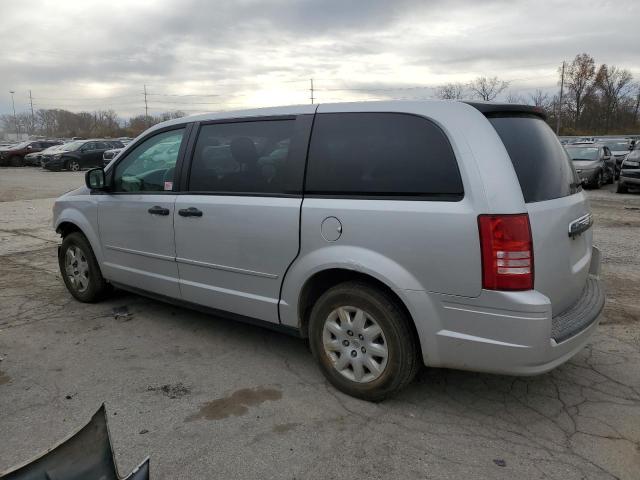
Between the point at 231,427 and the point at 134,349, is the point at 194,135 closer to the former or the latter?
the point at 134,349

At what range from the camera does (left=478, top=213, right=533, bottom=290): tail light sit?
273 centimetres

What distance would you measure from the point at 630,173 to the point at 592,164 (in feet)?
6.38

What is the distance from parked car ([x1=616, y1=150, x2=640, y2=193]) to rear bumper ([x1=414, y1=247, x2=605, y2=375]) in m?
14.6

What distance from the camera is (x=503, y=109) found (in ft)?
10.4

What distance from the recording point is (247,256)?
12.3 ft

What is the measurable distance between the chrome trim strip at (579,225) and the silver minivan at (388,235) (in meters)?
0.01

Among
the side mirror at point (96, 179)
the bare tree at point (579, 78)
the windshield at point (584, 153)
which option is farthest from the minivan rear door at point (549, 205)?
the bare tree at point (579, 78)

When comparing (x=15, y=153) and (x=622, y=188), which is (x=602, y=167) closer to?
(x=622, y=188)

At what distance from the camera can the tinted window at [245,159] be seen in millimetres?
3623

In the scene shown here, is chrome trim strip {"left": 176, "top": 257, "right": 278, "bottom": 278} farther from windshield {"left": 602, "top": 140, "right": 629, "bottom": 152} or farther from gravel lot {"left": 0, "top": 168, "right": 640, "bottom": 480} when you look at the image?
windshield {"left": 602, "top": 140, "right": 629, "bottom": 152}

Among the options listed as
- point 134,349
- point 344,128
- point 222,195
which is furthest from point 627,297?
point 134,349

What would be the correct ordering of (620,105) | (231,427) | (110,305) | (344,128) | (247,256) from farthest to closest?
(620,105)
(110,305)
(247,256)
(344,128)
(231,427)

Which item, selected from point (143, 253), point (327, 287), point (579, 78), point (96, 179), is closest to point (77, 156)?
point (96, 179)

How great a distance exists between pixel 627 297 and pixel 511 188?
3.42 metres
